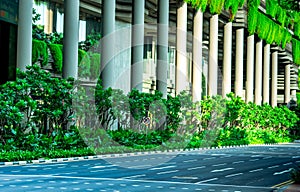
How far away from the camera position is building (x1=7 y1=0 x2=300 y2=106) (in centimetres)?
3234

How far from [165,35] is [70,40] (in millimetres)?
17992

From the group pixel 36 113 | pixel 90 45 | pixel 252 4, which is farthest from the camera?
pixel 90 45

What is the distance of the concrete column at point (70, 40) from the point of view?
50.1 meters

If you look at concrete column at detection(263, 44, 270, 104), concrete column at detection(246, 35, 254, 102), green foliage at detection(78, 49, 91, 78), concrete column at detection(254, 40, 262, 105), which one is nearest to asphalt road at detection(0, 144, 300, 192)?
green foliage at detection(78, 49, 91, 78)

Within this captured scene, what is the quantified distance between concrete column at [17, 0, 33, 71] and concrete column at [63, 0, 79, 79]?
614 centimetres

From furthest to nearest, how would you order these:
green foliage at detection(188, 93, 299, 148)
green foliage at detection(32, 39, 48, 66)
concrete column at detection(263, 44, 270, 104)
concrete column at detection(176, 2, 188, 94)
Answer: concrete column at detection(263, 44, 270, 104)
green foliage at detection(188, 93, 299, 148)
concrete column at detection(176, 2, 188, 94)
green foliage at detection(32, 39, 48, 66)

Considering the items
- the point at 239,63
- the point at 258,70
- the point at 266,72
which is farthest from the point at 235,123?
the point at 266,72

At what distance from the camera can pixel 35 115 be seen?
42.4m

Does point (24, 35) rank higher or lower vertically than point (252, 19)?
higher

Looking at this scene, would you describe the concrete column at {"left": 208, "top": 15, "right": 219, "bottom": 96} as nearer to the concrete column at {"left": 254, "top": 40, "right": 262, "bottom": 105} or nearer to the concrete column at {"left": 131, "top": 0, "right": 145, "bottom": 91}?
the concrete column at {"left": 131, "top": 0, "right": 145, "bottom": 91}

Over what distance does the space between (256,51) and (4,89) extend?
67.4 meters

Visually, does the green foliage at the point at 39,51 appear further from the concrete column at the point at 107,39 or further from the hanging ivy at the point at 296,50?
the hanging ivy at the point at 296,50

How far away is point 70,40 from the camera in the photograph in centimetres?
5053

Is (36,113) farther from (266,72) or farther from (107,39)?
(266,72)
